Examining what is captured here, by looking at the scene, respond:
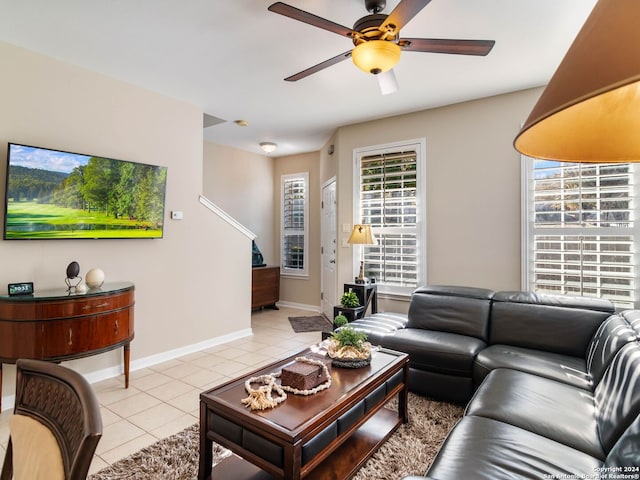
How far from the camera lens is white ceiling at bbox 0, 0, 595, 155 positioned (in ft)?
7.77

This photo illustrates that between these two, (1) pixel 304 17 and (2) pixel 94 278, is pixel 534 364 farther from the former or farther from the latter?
(2) pixel 94 278

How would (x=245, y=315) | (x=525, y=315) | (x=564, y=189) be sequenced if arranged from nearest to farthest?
1. (x=525, y=315)
2. (x=564, y=189)
3. (x=245, y=315)

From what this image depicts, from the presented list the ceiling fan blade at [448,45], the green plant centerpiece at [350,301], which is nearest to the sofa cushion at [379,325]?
the green plant centerpiece at [350,301]

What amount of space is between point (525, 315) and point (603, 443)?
1.43 metres

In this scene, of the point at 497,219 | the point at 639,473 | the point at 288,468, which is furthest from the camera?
the point at 497,219

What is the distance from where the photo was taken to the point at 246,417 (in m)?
1.58

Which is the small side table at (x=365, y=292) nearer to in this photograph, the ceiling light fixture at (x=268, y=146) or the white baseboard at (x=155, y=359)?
the white baseboard at (x=155, y=359)

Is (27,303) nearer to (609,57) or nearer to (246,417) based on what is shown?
(246,417)

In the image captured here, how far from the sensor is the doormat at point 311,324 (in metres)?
5.04

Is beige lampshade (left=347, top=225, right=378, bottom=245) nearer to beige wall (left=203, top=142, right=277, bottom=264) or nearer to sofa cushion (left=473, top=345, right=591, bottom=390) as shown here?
sofa cushion (left=473, top=345, right=591, bottom=390)

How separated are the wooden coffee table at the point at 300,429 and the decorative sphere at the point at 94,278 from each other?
5.96 ft

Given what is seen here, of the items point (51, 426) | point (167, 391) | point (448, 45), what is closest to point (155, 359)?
point (167, 391)

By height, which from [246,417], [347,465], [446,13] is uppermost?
[446,13]

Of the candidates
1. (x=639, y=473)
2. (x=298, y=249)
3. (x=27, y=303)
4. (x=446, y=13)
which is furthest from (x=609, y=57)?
(x=298, y=249)
